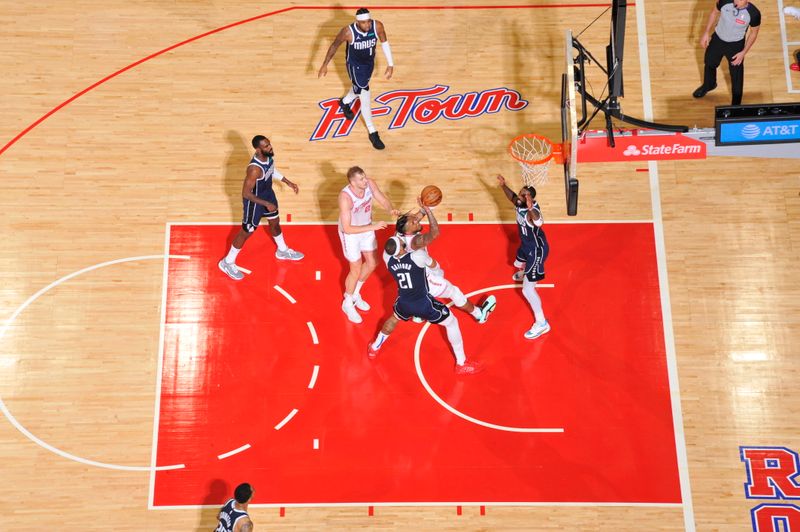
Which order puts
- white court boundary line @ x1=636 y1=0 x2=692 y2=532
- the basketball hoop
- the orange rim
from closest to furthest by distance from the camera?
1. white court boundary line @ x1=636 y1=0 x2=692 y2=532
2. the orange rim
3. the basketball hoop

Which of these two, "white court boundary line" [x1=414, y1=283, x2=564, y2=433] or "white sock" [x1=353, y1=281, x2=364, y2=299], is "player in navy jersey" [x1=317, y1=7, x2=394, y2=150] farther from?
"white court boundary line" [x1=414, y1=283, x2=564, y2=433]

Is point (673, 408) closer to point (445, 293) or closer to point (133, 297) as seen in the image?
point (445, 293)

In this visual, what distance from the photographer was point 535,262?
9.96 metres

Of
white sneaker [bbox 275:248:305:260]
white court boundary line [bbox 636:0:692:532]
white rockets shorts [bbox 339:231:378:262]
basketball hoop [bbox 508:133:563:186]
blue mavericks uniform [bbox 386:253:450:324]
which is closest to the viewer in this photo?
blue mavericks uniform [bbox 386:253:450:324]

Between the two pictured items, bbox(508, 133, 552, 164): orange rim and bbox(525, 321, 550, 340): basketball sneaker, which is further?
bbox(508, 133, 552, 164): orange rim

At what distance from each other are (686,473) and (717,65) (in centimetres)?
637

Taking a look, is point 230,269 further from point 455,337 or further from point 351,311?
point 455,337

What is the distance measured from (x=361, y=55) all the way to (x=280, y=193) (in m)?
2.45

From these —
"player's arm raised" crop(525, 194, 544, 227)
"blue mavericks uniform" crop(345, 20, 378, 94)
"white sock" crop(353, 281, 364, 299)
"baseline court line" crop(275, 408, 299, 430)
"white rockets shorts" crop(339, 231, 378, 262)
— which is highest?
"blue mavericks uniform" crop(345, 20, 378, 94)

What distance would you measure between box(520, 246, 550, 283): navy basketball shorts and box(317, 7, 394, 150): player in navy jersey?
3.29 m

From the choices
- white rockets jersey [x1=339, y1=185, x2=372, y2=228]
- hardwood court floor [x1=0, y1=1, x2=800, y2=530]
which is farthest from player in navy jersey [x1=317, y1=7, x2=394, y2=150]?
white rockets jersey [x1=339, y1=185, x2=372, y2=228]

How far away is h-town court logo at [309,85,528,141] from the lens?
39.8 feet

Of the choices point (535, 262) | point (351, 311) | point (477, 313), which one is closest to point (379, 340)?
point (351, 311)

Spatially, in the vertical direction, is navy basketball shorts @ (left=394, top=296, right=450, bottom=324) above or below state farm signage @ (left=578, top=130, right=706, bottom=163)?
below
